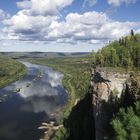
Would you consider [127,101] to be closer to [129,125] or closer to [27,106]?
[129,125]

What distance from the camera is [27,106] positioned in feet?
362

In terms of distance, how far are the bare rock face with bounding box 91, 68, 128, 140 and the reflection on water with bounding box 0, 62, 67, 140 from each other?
30.8 m

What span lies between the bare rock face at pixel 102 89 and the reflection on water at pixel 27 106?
30.8 meters

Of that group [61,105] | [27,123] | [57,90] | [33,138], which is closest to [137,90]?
[33,138]

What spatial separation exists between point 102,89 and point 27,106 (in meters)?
65.4

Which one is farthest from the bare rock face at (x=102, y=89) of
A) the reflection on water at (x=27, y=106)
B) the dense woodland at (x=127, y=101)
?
the reflection on water at (x=27, y=106)

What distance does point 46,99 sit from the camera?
122 m

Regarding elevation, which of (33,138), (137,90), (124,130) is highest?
(137,90)

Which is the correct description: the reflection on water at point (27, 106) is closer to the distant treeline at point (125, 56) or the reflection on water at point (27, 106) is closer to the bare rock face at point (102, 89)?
the distant treeline at point (125, 56)

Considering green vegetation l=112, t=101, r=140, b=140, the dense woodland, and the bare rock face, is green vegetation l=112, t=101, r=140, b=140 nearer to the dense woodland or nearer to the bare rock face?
the dense woodland

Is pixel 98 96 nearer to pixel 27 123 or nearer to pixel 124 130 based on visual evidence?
pixel 124 130

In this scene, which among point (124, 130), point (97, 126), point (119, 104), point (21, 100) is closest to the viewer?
point (124, 130)

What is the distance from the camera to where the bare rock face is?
Answer: 4684 centimetres

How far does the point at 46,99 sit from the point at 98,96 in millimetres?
73594
